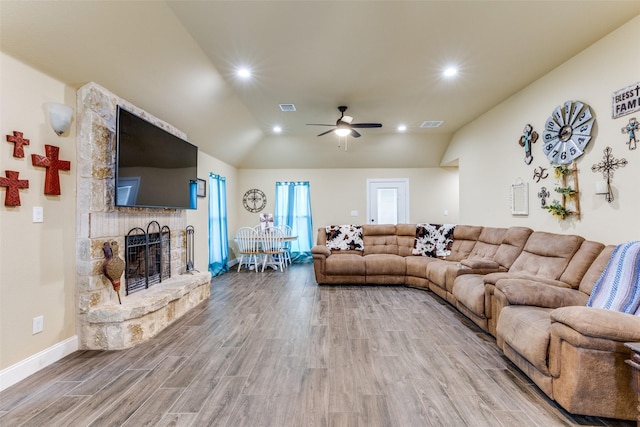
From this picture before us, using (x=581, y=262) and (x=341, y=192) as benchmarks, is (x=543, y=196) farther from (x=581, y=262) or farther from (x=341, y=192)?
(x=341, y=192)

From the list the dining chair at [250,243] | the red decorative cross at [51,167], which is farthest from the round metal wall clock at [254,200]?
the red decorative cross at [51,167]

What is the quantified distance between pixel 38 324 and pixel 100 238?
0.78m

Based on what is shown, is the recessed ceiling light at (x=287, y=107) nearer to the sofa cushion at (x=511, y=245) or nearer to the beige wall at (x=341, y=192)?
the beige wall at (x=341, y=192)

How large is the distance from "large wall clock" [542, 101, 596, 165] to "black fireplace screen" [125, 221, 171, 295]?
482cm

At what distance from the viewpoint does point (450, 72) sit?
342 cm

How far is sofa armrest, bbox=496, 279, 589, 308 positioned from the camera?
91.7 inches

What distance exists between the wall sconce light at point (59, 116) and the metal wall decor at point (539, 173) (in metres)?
5.00

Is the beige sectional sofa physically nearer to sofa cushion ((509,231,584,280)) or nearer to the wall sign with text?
sofa cushion ((509,231,584,280))

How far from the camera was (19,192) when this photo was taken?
6.77ft

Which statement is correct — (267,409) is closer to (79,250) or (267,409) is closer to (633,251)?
(79,250)

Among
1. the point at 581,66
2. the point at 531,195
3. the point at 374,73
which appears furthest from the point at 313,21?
the point at 531,195

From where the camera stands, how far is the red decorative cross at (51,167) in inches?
87.5

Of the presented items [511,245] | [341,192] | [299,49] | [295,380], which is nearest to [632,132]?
[511,245]

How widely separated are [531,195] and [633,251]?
1.83 metres
